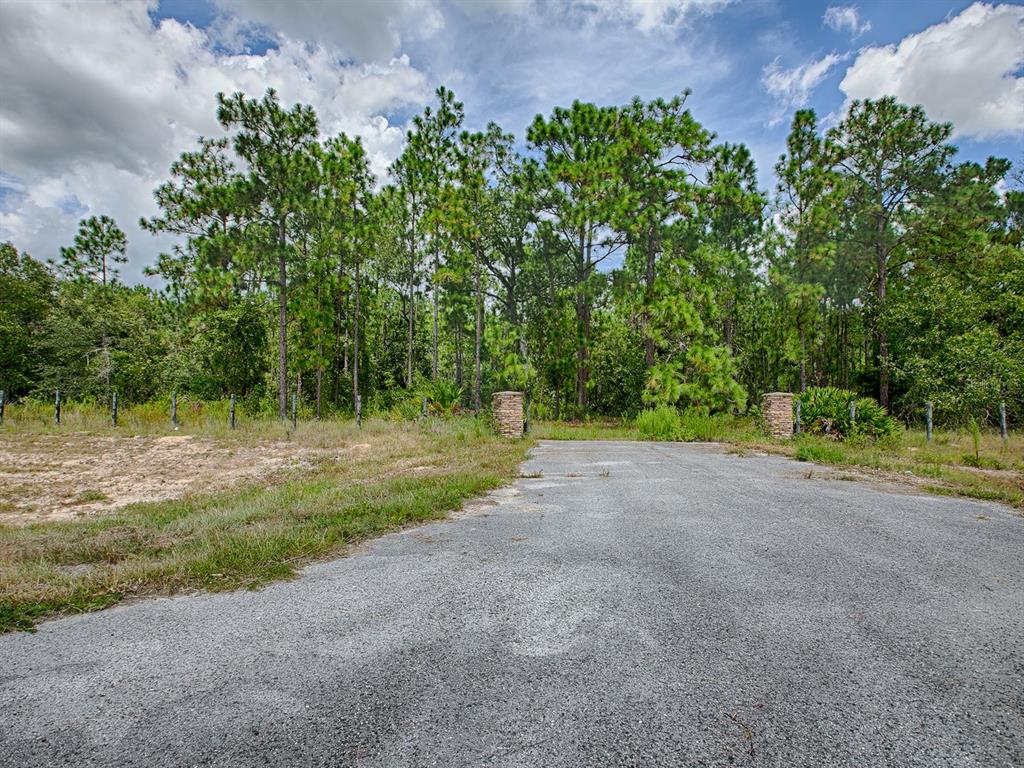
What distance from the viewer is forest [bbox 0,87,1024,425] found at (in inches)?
678

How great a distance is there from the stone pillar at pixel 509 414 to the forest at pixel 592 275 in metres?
4.13

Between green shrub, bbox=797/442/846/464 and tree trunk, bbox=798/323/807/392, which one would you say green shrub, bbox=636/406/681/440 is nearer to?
green shrub, bbox=797/442/846/464

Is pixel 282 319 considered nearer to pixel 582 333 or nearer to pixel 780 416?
pixel 582 333

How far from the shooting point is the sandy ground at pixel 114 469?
7.23 meters

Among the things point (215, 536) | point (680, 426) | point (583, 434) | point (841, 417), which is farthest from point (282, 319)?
→ point (841, 417)

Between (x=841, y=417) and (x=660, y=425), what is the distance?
4469mm

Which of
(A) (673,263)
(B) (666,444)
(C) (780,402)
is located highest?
(A) (673,263)

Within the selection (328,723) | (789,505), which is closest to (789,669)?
(328,723)

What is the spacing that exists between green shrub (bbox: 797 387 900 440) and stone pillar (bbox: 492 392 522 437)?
297 inches

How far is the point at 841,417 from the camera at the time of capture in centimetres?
1245

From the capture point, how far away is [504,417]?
43.3 ft

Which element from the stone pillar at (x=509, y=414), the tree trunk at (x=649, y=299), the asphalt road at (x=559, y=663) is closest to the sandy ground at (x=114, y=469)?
the stone pillar at (x=509, y=414)

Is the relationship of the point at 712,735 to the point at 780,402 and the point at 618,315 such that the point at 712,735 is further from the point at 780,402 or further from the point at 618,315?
the point at 618,315

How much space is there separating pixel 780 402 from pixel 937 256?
13384mm
